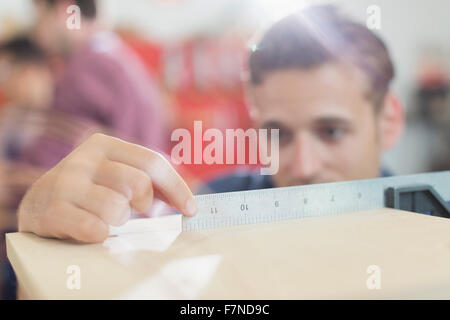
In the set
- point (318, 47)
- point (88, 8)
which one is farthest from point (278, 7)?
point (88, 8)

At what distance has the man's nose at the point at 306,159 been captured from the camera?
140cm

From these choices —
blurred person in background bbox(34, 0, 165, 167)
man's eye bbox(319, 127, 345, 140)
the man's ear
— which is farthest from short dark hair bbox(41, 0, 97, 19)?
the man's ear

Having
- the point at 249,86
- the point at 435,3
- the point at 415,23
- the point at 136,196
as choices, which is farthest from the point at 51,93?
the point at 435,3

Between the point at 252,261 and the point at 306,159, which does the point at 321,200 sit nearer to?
the point at 252,261

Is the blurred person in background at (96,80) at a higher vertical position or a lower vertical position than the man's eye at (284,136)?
higher

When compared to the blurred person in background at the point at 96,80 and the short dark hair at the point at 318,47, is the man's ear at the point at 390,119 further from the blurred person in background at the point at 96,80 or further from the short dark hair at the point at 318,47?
the blurred person in background at the point at 96,80

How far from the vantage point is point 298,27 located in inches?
59.9

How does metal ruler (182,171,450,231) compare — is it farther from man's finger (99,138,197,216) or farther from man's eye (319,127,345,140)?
man's eye (319,127,345,140)

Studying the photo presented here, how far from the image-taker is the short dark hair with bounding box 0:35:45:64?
4.59ft

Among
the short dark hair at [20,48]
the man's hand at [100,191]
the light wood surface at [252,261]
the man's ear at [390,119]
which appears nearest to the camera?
the light wood surface at [252,261]

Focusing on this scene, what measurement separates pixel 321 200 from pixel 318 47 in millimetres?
958

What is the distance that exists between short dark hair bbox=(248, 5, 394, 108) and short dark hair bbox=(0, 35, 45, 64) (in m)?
0.67

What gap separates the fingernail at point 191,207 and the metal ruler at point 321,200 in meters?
0.01

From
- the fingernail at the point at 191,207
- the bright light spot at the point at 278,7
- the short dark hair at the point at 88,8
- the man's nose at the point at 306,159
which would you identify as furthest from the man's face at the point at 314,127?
the fingernail at the point at 191,207
